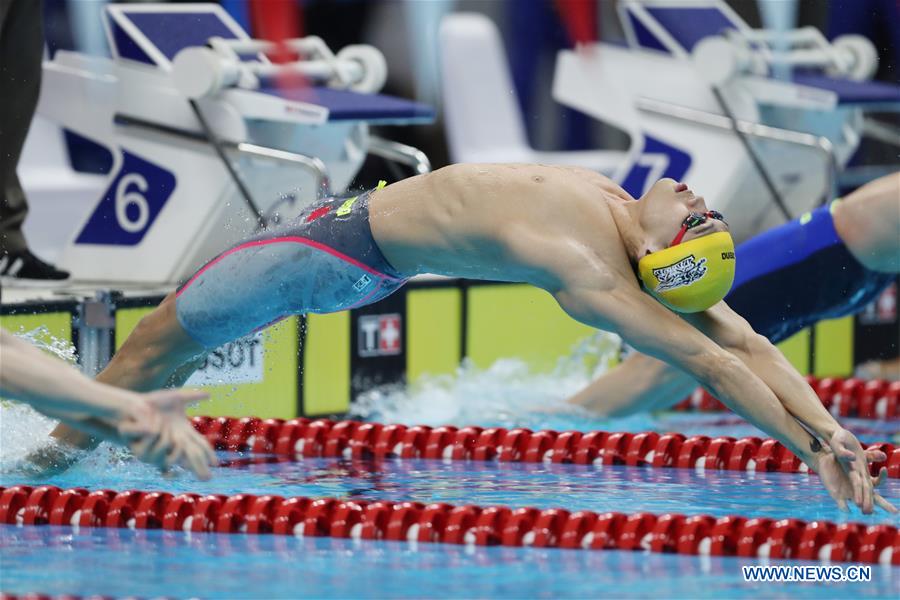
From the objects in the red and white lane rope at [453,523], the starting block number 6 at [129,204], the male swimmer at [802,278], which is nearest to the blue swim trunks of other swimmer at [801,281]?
the male swimmer at [802,278]

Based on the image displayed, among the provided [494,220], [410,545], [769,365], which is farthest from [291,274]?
[769,365]

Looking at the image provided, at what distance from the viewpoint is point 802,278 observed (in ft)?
18.6

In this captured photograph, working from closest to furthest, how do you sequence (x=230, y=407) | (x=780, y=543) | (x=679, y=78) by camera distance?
(x=780, y=543) → (x=230, y=407) → (x=679, y=78)

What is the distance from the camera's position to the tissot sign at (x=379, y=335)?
6555 mm

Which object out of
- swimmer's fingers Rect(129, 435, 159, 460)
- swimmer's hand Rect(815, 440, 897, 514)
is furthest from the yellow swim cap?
swimmer's fingers Rect(129, 435, 159, 460)

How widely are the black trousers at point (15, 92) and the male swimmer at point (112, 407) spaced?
270cm

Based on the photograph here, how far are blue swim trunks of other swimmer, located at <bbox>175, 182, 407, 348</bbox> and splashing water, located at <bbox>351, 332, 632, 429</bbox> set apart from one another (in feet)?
4.93

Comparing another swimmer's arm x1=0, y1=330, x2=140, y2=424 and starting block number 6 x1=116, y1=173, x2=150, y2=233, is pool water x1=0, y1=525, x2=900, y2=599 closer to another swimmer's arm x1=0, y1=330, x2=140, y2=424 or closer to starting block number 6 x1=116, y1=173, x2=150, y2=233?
another swimmer's arm x1=0, y1=330, x2=140, y2=424

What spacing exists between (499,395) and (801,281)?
4.55ft

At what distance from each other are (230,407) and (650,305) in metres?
2.32

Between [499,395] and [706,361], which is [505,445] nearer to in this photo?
[499,395]

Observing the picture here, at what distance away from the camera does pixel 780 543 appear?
4105 mm

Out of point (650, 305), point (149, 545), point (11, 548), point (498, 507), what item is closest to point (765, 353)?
point (650, 305)

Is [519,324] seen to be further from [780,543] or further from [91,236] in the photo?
[780,543]
